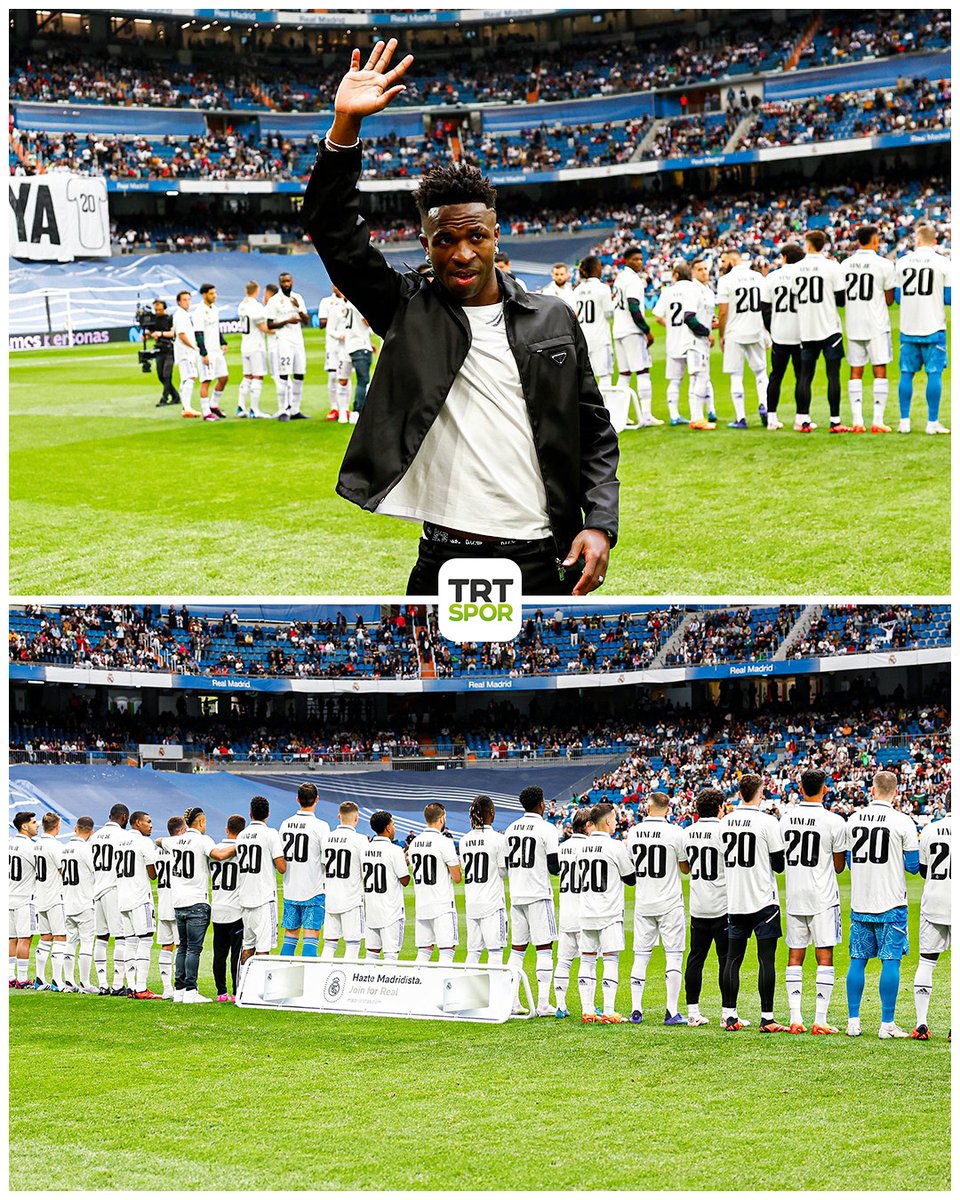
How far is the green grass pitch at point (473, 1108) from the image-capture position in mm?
5477

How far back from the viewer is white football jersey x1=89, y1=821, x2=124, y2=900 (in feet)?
28.0

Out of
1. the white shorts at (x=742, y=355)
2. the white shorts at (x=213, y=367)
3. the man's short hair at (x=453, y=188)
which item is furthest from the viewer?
the white shorts at (x=213, y=367)

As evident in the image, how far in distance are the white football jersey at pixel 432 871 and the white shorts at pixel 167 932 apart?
1546 mm

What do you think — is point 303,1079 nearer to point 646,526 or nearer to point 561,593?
point 561,593

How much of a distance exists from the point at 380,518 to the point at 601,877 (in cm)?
384

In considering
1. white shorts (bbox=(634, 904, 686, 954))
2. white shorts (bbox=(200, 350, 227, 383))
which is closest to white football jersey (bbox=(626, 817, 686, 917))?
white shorts (bbox=(634, 904, 686, 954))

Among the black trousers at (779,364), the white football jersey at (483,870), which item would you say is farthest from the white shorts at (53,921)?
the black trousers at (779,364)

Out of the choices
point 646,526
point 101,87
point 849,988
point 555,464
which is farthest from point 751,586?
point 101,87

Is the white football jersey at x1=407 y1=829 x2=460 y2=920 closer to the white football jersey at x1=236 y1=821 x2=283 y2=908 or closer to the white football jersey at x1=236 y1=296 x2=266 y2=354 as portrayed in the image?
the white football jersey at x1=236 y1=821 x2=283 y2=908

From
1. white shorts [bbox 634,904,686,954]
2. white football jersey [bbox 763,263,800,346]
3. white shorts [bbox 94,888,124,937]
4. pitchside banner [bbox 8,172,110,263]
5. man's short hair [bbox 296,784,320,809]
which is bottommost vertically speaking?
white shorts [bbox 94,888,124,937]

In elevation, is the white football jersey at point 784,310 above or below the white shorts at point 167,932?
above

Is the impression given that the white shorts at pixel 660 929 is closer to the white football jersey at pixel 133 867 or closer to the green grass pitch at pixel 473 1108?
the green grass pitch at pixel 473 1108

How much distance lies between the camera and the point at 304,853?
820cm

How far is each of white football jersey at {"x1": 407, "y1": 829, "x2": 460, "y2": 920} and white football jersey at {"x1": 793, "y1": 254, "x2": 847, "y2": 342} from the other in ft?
17.1
